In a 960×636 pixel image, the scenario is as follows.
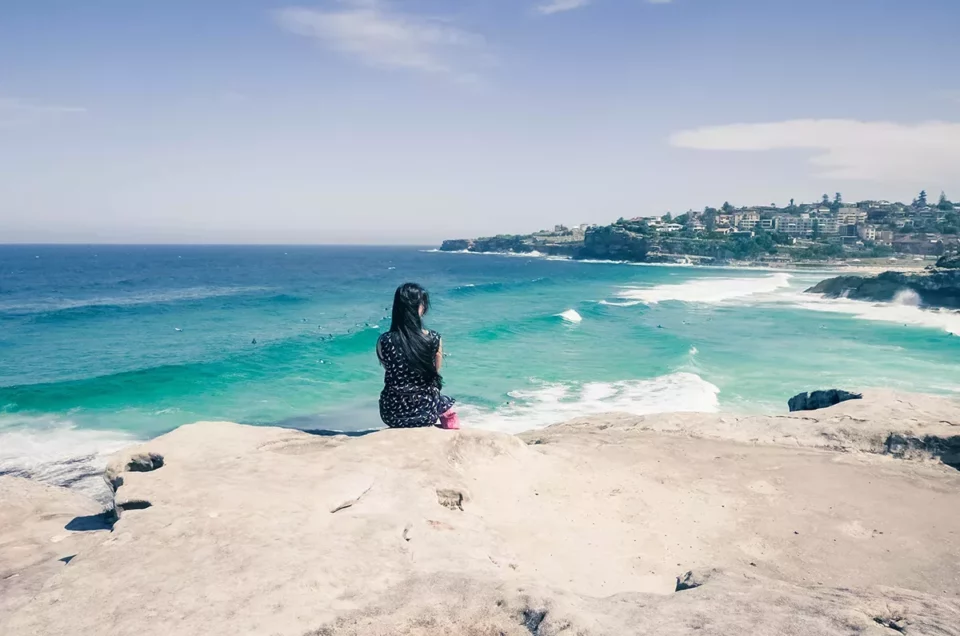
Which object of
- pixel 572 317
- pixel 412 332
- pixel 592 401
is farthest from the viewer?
pixel 572 317

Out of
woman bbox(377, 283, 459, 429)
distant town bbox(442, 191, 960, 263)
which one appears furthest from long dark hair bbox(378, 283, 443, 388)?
distant town bbox(442, 191, 960, 263)

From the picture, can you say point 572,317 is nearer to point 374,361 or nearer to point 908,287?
point 374,361

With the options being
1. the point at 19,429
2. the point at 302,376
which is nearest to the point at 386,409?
the point at 19,429

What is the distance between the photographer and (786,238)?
119750 mm

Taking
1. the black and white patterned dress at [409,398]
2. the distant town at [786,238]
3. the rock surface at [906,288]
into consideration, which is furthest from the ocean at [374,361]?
the distant town at [786,238]

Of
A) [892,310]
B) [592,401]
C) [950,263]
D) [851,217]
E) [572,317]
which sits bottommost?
[892,310]

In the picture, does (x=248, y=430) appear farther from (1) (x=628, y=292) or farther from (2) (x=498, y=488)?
(1) (x=628, y=292)

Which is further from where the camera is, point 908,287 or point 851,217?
point 851,217

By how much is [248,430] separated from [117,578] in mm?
3378

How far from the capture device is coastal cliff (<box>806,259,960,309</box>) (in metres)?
45.9

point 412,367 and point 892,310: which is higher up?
point 412,367

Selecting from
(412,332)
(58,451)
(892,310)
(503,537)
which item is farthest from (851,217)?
(503,537)

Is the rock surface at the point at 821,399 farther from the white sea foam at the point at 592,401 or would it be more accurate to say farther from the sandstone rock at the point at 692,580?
the sandstone rock at the point at 692,580

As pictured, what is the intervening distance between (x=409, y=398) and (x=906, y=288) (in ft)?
181
